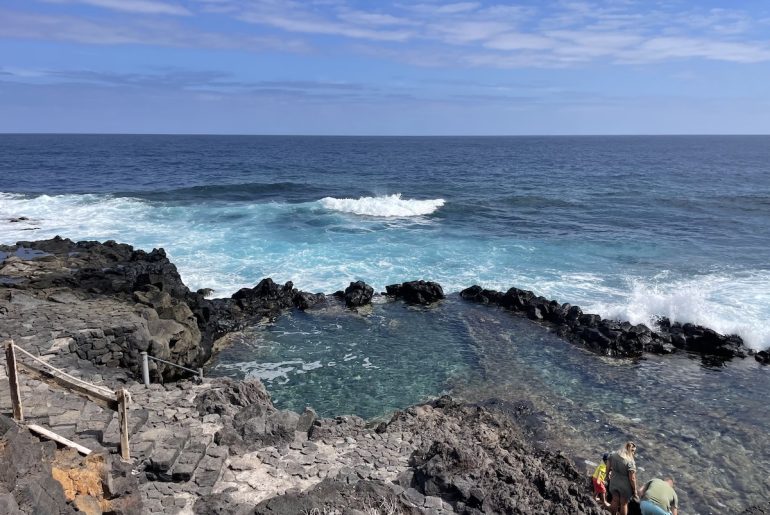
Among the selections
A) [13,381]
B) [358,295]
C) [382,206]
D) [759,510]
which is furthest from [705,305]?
[382,206]

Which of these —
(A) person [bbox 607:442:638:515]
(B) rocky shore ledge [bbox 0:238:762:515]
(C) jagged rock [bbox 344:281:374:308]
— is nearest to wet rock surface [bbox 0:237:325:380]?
(B) rocky shore ledge [bbox 0:238:762:515]

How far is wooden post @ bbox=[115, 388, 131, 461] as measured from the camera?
8570mm

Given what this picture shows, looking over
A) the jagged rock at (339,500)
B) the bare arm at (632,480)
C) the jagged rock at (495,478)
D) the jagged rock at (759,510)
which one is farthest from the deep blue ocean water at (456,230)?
the jagged rock at (339,500)

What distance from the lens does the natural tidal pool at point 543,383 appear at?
12141 millimetres

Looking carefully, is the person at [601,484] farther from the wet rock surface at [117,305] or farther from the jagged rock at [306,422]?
the wet rock surface at [117,305]

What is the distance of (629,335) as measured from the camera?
60.1ft

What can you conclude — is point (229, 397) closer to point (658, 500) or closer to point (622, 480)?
point (622, 480)

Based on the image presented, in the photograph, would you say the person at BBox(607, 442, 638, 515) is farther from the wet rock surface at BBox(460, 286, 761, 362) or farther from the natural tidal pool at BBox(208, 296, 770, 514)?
the wet rock surface at BBox(460, 286, 761, 362)

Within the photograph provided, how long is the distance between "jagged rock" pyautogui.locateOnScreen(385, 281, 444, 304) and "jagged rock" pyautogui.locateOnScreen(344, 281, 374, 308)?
125 centimetres

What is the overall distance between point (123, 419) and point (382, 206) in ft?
112

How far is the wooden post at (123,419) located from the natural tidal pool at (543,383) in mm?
5756

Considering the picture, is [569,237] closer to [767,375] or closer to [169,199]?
[767,375]

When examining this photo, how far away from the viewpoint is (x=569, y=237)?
108ft

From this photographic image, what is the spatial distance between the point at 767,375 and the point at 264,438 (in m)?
14.8
